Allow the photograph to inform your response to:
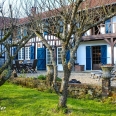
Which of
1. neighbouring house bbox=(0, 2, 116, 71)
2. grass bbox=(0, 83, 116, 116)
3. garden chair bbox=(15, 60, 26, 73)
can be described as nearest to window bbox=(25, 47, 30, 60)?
neighbouring house bbox=(0, 2, 116, 71)

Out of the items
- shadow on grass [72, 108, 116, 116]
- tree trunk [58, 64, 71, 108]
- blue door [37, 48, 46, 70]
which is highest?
blue door [37, 48, 46, 70]

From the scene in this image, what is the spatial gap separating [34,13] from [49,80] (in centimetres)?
309

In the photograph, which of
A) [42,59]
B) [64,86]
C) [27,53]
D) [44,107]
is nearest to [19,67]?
[42,59]

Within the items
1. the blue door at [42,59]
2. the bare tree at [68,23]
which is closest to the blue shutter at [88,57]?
the blue door at [42,59]

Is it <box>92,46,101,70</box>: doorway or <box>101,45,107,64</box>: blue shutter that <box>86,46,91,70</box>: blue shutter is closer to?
<box>92,46,101,70</box>: doorway

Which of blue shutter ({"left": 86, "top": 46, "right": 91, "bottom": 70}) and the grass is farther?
blue shutter ({"left": 86, "top": 46, "right": 91, "bottom": 70})

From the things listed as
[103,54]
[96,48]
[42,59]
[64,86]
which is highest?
[96,48]

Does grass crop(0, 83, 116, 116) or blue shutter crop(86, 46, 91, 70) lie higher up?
blue shutter crop(86, 46, 91, 70)

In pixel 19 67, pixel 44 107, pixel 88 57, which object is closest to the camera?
pixel 44 107

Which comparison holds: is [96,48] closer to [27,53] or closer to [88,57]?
[88,57]

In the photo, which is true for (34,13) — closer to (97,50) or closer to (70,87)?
(70,87)

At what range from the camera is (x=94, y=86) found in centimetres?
791

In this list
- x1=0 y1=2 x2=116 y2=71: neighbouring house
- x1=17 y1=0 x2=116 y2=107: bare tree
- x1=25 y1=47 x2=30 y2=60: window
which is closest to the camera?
x1=17 y1=0 x2=116 y2=107: bare tree

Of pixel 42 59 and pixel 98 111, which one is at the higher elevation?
pixel 42 59
